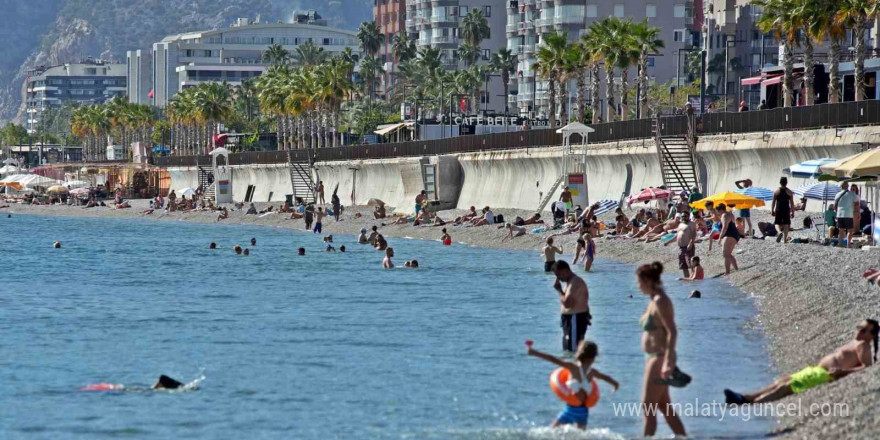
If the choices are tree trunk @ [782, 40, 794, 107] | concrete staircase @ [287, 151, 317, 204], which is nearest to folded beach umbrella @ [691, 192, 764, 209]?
tree trunk @ [782, 40, 794, 107]

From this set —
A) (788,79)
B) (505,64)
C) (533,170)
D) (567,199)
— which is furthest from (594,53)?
(505,64)

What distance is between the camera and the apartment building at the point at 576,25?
12131cm

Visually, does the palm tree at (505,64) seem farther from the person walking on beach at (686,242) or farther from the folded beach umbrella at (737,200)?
the person walking on beach at (686,242)

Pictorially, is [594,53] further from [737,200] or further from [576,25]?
[576,25]

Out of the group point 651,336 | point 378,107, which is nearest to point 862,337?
point 651,336

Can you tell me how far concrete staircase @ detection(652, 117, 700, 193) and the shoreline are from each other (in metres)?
4.20

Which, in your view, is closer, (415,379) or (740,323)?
(415,379)

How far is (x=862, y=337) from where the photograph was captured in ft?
52.6

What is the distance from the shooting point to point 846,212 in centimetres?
2958

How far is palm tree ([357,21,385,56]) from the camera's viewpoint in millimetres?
163500

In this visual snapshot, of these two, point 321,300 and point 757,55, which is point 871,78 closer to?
point 321,300

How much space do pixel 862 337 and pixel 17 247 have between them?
54111 mm

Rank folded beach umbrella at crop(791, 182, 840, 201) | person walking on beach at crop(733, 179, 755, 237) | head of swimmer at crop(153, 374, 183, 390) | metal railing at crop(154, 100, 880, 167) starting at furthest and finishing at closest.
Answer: metal railing at crop(154, 100, 880, 167)
person walking on beach at crop(733, 179, 755, 237)
folded beach umbrella at crop(791, 182, 840, 201)
head of swimmer at crop(153, 374, 183, 390)

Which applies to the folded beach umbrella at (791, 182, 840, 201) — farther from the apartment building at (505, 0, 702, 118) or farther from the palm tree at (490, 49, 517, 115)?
the palm tree at (490, 49, 517, 115)
